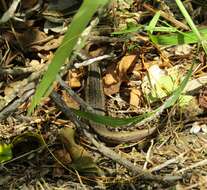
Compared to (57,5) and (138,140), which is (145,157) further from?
(57,5)

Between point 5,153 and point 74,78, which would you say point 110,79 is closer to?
point 74,78

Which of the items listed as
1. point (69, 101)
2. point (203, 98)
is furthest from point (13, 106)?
point (203, 98)

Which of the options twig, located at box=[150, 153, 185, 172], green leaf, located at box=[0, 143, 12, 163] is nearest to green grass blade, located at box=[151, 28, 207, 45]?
twig, located at box=[150, 153, 185, 172]

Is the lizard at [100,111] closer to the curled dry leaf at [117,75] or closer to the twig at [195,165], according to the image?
the curled dry leaf at [117,75]

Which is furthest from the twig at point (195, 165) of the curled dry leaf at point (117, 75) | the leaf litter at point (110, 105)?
the curled dry leaf at point (117, 75)

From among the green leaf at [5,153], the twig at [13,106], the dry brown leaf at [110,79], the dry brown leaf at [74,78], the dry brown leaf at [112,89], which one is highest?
the twig at [13,106]
